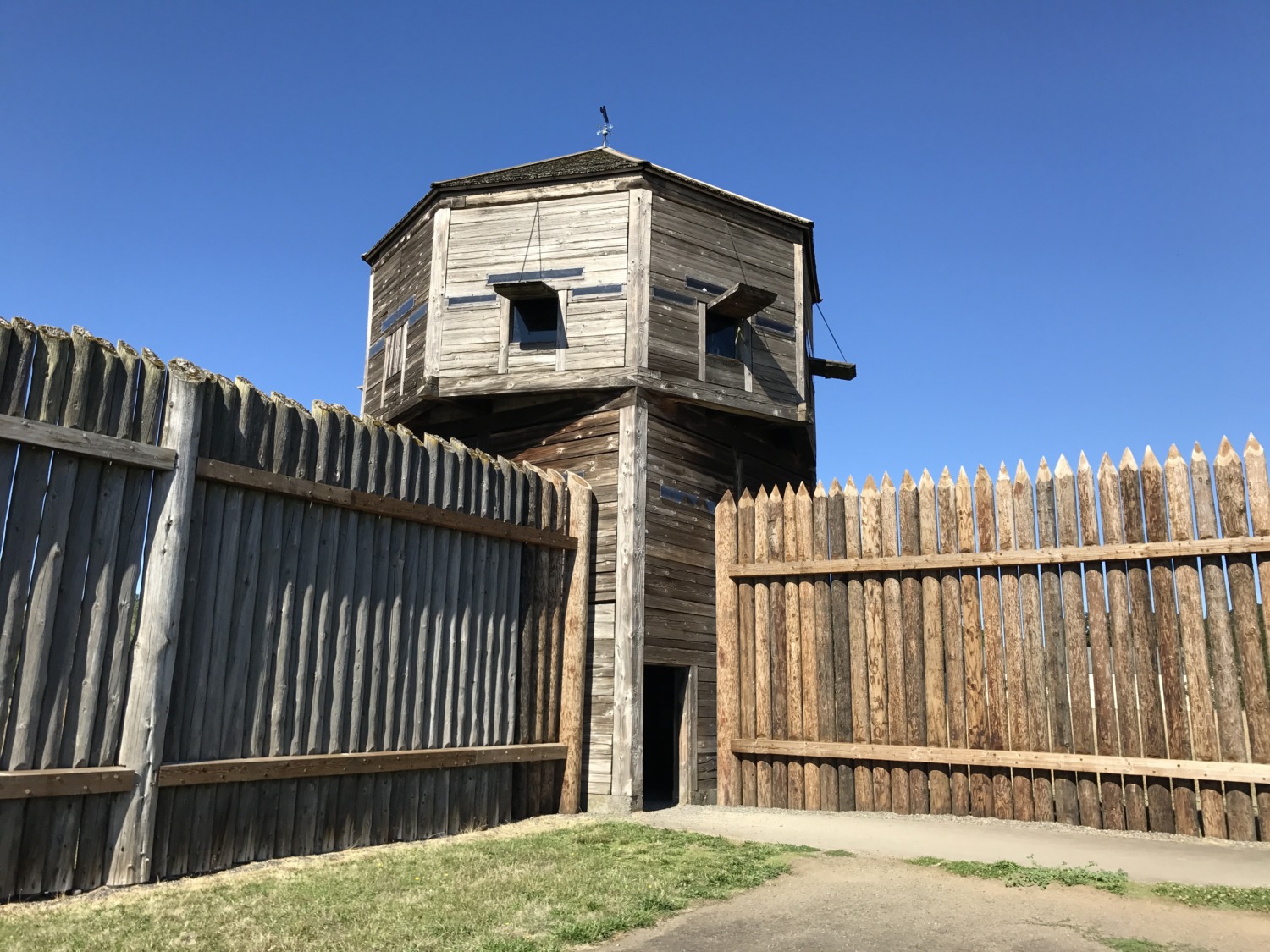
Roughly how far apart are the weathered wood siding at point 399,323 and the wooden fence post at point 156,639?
6.20m

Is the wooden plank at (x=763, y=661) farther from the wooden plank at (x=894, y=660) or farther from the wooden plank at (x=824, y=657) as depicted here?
the wooden plank at (x=894, y=660)

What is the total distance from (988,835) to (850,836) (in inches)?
47.3

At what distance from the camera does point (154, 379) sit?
712cm

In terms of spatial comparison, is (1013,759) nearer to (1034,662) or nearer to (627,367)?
(1034,662)

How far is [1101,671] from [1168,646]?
614 millimetres

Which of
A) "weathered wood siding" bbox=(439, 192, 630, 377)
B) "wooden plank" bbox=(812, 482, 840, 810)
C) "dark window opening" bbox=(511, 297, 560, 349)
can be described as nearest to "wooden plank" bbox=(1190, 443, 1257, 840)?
"wooden plank" bbox=(812, 482, 840, 810)

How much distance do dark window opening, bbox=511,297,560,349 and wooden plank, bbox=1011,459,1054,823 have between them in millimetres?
6336

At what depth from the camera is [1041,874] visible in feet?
21.7

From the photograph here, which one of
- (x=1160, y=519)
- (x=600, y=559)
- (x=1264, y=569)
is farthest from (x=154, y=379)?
(x=1264, y=569)

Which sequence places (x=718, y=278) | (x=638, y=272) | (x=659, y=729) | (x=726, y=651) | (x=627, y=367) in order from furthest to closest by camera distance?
(x=659, y=729), (x=718, y=278), (x=638, y=272), (x=627, y=367), (x=726, y=651)

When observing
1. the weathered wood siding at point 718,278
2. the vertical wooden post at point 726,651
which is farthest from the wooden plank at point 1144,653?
the weathered wood siding at point 718,278

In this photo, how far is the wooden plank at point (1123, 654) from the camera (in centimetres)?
880

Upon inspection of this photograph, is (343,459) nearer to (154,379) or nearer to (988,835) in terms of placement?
(154,379)

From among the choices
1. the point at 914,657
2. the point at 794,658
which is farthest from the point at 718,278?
the point at 914,657
